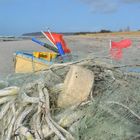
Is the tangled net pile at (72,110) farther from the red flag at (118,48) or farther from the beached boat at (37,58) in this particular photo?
the beached boat at (37,58)

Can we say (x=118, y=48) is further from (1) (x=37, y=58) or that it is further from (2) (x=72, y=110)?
(2) (x=72, y=110)

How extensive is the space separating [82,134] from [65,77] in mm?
1002

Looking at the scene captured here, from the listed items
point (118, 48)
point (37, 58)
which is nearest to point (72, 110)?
point (118, 48)

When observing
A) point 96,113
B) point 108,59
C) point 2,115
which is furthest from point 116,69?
point 2,115

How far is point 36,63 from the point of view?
377 inches

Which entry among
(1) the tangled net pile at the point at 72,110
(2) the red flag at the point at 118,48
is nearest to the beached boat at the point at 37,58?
(2) the red flag at the point at 118,48

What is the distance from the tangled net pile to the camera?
195 inches

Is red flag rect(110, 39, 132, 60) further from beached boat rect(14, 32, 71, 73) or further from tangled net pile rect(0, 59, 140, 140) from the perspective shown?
beached boat rect(14, 32, 71, 73)

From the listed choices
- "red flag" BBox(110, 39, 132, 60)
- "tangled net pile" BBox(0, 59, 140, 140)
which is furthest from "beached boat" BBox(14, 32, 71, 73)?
"tangled net pile" BBox(0, 59, 140, 140)

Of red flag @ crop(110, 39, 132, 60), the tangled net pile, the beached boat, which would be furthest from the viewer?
the beached boat

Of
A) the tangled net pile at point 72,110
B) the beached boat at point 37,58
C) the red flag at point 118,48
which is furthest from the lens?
the beached boat at point 37,58

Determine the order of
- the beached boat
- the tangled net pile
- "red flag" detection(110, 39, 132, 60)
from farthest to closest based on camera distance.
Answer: the beached boat
"red flag" detection(110, 39, 132, 60)
the tangled net pile

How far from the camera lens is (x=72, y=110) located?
205 inches

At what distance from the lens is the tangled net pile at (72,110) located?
4.95 m
